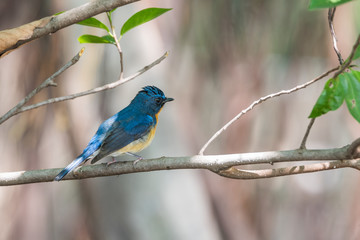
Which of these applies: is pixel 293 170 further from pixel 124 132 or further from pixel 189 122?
pixel 189 122

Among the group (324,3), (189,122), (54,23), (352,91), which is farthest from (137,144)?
(324,3)

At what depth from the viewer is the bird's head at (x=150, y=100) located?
11.1 ft

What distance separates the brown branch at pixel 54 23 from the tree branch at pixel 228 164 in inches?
20.7

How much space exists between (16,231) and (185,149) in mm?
1782

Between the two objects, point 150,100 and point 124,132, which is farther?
point 150,100

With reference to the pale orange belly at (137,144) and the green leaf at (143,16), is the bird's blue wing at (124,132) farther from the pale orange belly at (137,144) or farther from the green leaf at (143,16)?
the green leaf at (143,16)

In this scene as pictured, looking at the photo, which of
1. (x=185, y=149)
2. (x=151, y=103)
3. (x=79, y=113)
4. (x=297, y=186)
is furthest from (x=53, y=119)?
(x=297, y=186)

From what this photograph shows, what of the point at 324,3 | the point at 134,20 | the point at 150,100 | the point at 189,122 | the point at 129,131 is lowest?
the point at 189,122

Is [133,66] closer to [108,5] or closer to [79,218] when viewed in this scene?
[79,218]

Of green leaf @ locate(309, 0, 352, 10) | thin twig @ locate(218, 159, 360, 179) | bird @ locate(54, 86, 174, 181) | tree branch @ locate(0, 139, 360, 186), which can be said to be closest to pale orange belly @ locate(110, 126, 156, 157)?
bird @ locate(54, 86, 174, 181)

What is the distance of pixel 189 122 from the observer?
15.9 feet

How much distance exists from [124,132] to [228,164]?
1.29m

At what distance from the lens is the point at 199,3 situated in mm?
4883

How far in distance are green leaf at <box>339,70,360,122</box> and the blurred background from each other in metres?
3.03
